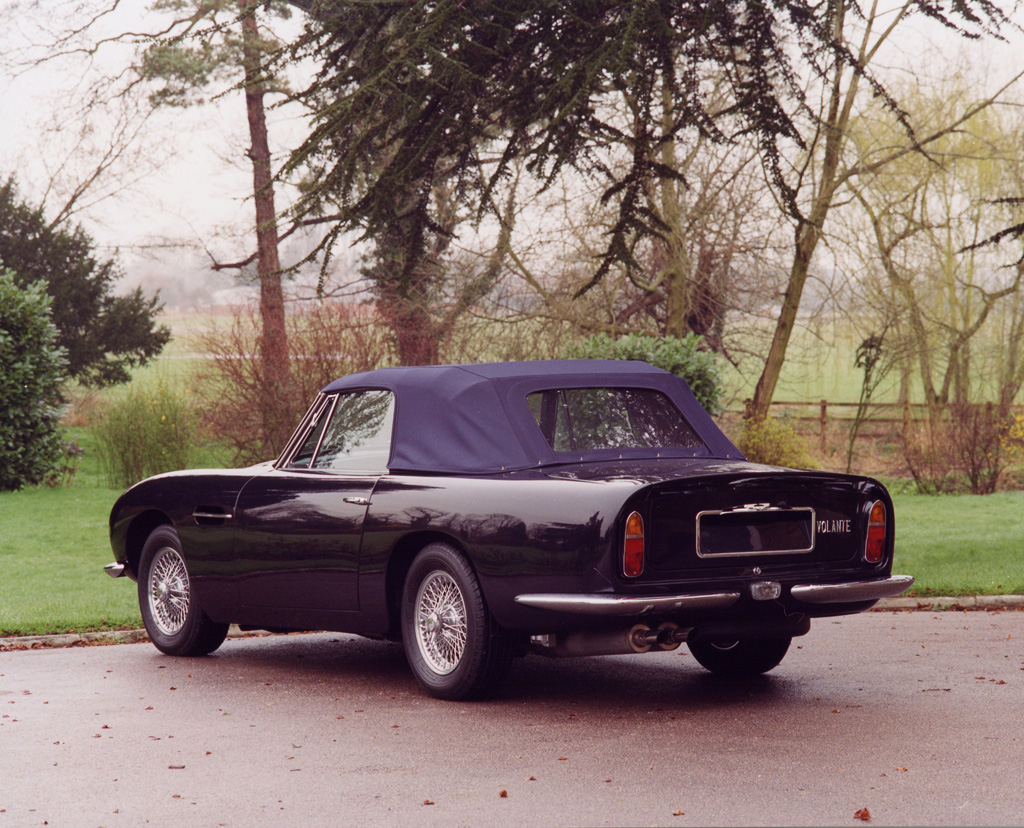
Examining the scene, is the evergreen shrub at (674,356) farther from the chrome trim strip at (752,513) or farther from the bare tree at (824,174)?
the chrome trim strip at (752,513)

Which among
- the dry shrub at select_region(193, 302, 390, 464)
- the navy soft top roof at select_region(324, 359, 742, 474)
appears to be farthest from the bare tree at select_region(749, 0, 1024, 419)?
the navy soft top roof at select_region(324, 359, 742, 474)

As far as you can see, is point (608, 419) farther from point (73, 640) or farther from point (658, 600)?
point (73, 640)

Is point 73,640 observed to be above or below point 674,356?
below

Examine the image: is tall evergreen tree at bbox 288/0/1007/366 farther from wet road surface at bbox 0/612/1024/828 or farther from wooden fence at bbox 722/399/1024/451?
wooden fence at bbox 722/399/1024/451

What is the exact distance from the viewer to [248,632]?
10.3 meters

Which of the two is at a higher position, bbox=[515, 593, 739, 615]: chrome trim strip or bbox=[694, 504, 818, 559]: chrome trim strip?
bbox=[694, 504, 818, 559]: chrome trim strip

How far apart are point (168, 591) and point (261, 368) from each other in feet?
40.9

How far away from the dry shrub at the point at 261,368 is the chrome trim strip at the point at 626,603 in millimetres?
14572

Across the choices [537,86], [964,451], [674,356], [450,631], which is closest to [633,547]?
[450,631]

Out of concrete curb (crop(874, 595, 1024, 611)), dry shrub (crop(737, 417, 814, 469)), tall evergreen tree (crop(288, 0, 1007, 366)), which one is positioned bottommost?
concrete curb (crop(874, 595, 1024, 611))

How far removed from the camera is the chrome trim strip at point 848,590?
6520 millimetres

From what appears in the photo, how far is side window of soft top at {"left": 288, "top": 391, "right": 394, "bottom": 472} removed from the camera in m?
7.60

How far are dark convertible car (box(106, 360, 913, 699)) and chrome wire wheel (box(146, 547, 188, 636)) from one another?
0.28ft

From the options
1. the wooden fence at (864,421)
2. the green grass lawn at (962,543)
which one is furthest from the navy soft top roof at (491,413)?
the wooden fence at (864,421)
